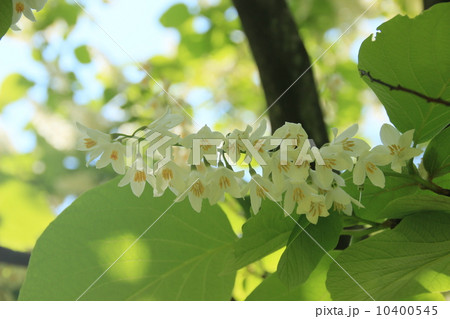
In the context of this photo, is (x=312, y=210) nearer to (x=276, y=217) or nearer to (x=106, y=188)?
(x=276, y=217)

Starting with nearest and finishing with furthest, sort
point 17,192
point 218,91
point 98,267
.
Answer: point 98,267, point 17,192, point 218,91

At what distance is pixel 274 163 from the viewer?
1.40 feet

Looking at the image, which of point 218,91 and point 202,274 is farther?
point 218,91

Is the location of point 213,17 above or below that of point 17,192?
above

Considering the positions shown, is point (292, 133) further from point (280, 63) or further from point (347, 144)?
point (280, 63)

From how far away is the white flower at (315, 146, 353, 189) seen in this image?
1.41ft

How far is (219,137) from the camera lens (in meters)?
0.43

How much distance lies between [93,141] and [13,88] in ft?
5.19

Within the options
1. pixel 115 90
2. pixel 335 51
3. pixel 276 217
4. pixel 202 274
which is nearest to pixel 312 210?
pixel 276 217

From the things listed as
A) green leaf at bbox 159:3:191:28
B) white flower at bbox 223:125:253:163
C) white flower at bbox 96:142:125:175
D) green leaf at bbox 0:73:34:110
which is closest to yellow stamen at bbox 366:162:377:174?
white flower at bbox 223:125:253:163

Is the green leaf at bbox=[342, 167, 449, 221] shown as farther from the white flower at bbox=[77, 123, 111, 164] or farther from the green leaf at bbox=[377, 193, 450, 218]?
the white flower at bbox=[77, 123, 111, 164]

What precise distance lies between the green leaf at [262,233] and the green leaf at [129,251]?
3.7 inches
